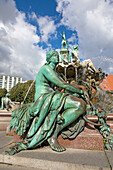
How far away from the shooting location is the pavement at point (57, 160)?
6.32ft

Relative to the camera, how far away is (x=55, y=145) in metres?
2.56

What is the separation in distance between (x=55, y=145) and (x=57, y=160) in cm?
51

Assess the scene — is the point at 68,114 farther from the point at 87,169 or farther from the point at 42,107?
the point at 87,169

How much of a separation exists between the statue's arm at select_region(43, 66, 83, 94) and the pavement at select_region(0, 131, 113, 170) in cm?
121

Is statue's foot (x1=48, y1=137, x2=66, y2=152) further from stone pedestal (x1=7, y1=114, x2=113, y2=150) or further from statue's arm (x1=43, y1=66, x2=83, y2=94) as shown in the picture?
statue's arm (x1=43, y1=66, x2=83, y2=94)

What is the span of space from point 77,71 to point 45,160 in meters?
8.02

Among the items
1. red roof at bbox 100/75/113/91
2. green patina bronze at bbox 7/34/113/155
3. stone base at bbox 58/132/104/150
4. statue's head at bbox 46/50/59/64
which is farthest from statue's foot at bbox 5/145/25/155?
red roof at bbox 100/75/113/91

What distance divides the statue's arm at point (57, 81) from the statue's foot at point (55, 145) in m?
1.06

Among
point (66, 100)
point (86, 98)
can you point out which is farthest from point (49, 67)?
point (86, 98)

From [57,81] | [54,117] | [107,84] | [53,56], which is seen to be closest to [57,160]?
[54,117]

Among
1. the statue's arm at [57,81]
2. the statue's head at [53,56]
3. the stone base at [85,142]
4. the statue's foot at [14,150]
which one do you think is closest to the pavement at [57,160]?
the statue's foot at [14,150]

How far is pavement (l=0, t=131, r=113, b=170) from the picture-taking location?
1.93m

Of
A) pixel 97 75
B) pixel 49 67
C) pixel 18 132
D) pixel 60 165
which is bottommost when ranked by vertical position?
pixel 60 165

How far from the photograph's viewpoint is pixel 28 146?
255cm
